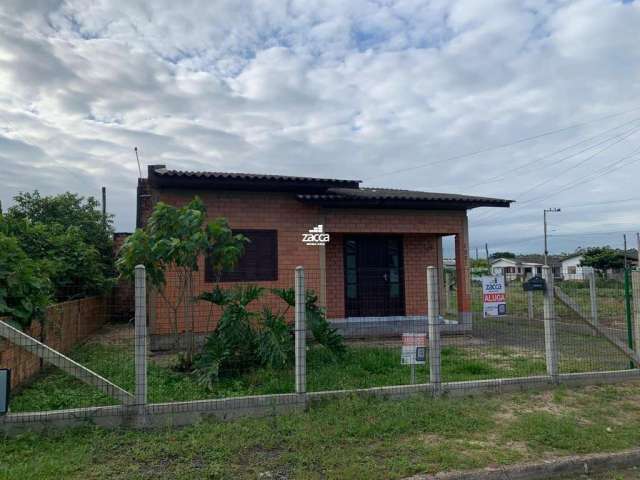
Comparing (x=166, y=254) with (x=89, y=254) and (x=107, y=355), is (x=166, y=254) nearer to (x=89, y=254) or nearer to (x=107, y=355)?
(x=107, y=355)

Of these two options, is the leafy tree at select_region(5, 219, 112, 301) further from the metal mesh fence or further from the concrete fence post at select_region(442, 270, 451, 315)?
the concrete fence post at select_region(442, 270, 451, 315)

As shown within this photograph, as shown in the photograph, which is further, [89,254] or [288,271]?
[89,254]

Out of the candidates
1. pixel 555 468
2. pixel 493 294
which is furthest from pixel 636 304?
pixel 555 468

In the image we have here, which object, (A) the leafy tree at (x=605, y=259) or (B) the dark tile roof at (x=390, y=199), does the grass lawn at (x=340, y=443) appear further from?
(A) the leafy tree at (x=605, y=259)

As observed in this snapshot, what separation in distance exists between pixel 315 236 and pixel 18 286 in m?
5.48

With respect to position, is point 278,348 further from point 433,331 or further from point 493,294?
point 493,294

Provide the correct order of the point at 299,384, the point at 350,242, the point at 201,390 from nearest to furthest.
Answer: the point at 299,384 < the point at 201,390 < the point at 350,242

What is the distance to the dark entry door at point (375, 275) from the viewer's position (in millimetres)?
10797

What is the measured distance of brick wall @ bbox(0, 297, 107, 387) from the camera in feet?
17.4

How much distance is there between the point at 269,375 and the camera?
575cm

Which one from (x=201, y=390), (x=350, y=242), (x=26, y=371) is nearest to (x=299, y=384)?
(x=201, y=390)

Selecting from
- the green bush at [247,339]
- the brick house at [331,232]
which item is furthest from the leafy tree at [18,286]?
the brick house at [331,232]

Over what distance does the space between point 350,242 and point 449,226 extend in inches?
95.9

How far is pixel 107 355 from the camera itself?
19.1ft
